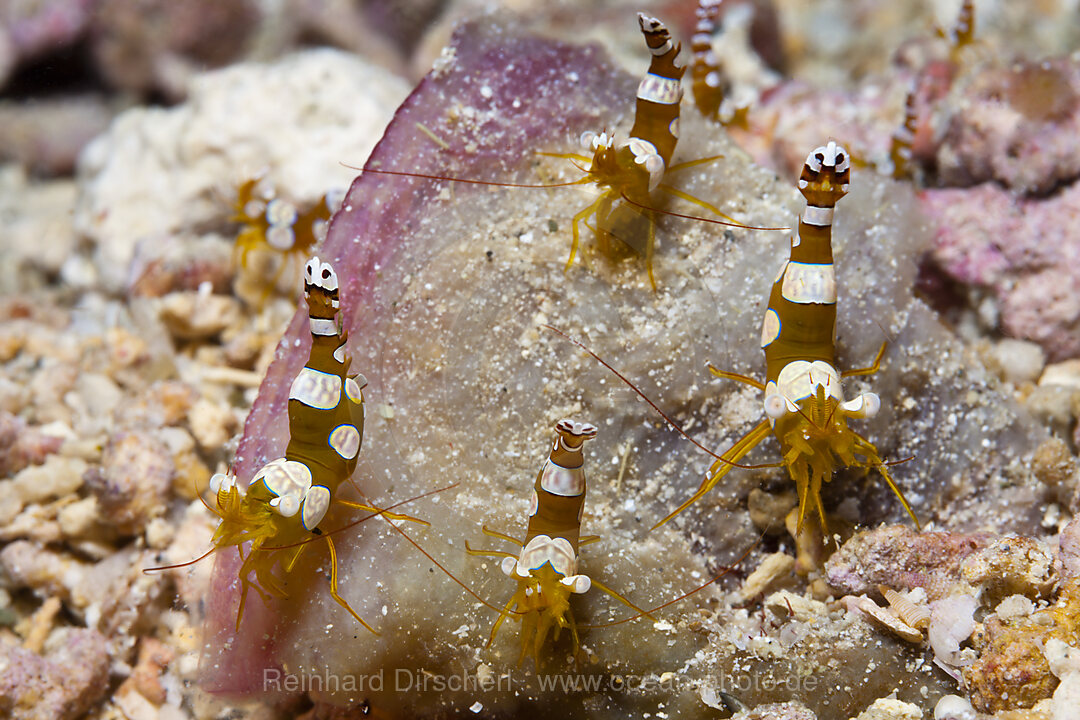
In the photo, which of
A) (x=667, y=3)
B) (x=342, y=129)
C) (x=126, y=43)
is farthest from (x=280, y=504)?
(x=126, y=43)

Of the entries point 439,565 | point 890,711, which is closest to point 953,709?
point 890,711

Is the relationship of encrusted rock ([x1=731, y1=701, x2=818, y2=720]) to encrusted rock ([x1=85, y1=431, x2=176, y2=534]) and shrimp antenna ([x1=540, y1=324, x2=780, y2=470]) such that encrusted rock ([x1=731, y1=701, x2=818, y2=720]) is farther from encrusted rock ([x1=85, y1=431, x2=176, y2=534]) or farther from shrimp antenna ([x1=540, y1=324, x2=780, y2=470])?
encrusted rock ([x1=85, y1=431, x2=176, y2=534])

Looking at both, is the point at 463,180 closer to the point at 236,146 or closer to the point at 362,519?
the point at 362,519

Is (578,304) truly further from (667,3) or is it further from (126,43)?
(126,43)

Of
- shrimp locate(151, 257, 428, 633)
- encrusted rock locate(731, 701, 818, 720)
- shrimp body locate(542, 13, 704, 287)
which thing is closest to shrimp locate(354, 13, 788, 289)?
shrimp body locate(542, 13, 704, 287)

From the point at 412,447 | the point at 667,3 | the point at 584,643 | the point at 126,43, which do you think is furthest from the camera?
the point at 126,43

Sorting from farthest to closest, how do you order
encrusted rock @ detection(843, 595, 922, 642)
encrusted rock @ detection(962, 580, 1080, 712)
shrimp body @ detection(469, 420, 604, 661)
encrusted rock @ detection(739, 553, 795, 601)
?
encrusted rock @ detection(739, 553, 795, 601), encrusted rock @ detection(843, 595, 922, 642), shrimp body @ detection(469, 420, 604, 661), encrusted rock @ detection(962, 580, 1080, 712)
